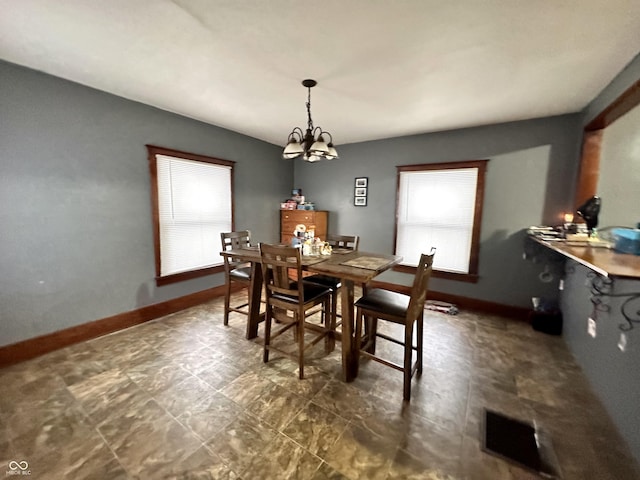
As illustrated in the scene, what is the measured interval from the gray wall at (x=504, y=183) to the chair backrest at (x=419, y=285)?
6.81 feet

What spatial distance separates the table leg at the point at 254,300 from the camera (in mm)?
2551

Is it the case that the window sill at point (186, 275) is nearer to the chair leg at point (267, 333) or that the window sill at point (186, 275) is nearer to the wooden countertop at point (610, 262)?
the chair leg at point (267, 333)

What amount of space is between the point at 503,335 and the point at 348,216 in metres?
Result: 2.64

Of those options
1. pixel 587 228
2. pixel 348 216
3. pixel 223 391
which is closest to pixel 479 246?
pixel 587 228

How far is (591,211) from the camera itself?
2.10m

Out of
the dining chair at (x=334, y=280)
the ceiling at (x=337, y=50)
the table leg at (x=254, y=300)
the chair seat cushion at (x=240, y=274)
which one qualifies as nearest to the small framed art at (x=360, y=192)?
the dining chair at (x=334, y=280)

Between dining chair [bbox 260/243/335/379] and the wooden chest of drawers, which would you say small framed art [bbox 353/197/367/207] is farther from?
dining chair [bbox 260/243/335/379]

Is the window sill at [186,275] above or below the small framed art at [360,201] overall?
below

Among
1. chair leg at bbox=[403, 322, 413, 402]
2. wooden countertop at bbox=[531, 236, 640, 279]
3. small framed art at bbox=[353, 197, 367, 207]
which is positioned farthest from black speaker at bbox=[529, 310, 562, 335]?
small framed art at bbox=[353, 197, 367, 207]

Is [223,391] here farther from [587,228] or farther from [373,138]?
[373,138]

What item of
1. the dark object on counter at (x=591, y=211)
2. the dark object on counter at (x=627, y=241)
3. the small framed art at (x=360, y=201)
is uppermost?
the small framed art at (x=360, y=201)

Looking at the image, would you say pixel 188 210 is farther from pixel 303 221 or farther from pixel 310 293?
pixel 310 293

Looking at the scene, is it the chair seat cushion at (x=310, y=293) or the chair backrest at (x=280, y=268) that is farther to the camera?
the chair seat cushion at (x=310, y=293)

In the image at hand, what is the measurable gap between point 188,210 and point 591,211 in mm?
4171
